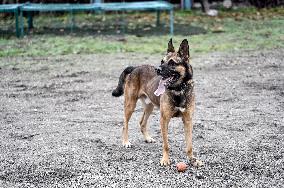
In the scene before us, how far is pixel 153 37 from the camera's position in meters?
15.8

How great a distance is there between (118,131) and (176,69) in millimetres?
1862

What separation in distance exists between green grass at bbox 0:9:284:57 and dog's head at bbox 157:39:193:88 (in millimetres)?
7869

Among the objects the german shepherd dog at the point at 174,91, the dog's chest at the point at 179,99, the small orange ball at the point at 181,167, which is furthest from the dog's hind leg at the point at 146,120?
the small orange ball at the point at 181,167

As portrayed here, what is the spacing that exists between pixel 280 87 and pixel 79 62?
4836 mm

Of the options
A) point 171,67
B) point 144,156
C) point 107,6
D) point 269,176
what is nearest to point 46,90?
point 144,156

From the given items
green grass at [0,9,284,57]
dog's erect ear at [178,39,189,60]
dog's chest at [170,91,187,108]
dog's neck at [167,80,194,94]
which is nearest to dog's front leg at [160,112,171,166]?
dog's chest at [170,91,187,108]

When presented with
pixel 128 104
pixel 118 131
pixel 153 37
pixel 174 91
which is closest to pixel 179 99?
pixel 174 91

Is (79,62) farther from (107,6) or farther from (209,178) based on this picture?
(209,178)

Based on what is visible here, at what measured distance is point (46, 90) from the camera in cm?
948

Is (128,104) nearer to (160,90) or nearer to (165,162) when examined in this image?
(160,90)

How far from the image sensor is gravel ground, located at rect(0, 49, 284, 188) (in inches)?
207

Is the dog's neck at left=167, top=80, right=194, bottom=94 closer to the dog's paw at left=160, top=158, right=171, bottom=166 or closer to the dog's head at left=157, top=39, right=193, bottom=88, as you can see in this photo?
the dog's head at left=157, top=39, right=193, bottom=88

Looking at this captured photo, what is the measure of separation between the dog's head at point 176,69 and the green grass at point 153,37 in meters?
7.87

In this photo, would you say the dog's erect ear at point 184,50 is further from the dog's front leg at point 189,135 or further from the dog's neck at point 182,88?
the dog's front leg at point 189,135
